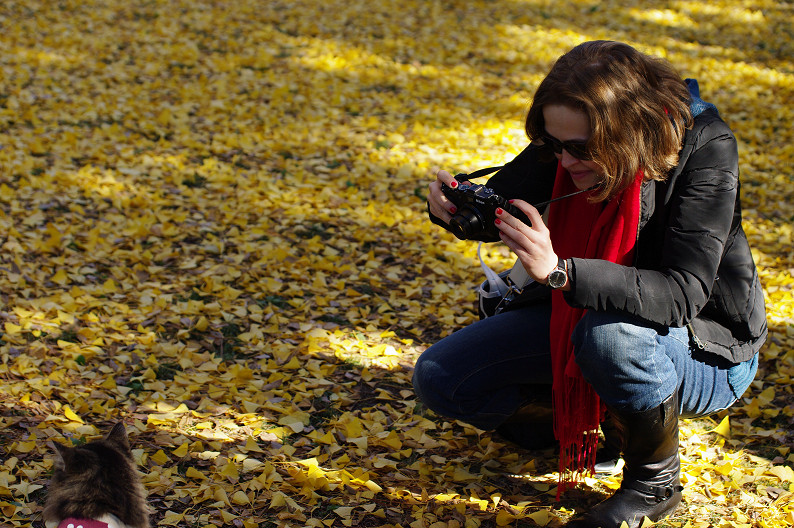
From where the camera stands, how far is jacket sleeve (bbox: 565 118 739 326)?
7.16ft

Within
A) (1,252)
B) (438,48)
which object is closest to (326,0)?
(438,48)

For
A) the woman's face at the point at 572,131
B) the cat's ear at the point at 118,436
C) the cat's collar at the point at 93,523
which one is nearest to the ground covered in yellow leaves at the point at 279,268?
the cat's ear at the point at 118,436

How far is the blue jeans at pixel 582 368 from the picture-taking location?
2.28 m

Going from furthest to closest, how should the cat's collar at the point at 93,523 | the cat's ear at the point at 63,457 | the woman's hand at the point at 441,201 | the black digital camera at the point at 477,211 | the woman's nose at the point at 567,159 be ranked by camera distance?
1. the woman's hand at the point at 441,201
2. the black digital camera at the point at 477,211
3. the woman's nose at the point at 567,159
4. the cat's ear at the point at 63,457
5. the cat's collar at the point at 93,523

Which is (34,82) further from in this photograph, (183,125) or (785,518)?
(785,518)

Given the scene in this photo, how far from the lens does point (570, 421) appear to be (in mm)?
2559

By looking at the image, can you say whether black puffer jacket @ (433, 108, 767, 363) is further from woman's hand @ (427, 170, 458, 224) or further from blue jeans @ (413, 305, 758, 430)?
woman's hand @ (427, 170, 458, 224)

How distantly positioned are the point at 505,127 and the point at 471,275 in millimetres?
2907

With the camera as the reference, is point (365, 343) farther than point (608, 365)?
Yes

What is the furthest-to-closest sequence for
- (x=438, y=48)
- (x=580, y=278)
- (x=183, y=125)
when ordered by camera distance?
(x=438, y=48)
(x=183, y=125)
(x=580, y=278)

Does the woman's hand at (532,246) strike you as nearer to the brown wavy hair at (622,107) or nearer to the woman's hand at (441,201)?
the brown wavy hair at (622,107)

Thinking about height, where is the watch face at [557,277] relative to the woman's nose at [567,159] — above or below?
below

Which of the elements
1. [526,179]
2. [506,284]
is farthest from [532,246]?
[506,284]

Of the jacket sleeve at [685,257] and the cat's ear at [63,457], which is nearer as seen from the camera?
the cat's ear at [63,457]
